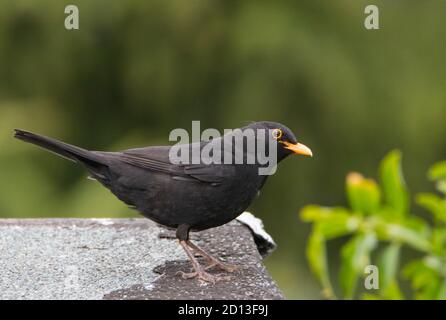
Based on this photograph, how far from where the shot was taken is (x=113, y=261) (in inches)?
152

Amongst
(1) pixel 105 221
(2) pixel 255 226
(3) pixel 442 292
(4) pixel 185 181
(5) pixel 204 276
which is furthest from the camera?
(1) pixel 105 221

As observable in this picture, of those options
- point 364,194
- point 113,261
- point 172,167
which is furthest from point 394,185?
point 113,261

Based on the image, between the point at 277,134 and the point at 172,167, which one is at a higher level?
the point at 277,134

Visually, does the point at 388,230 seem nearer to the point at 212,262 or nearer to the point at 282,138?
the point at 282,138

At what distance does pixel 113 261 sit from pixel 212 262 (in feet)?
1.40

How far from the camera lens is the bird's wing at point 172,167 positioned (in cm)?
380

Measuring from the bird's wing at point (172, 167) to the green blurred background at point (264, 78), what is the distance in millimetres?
3995

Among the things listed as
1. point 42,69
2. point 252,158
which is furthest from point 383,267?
point 42,69

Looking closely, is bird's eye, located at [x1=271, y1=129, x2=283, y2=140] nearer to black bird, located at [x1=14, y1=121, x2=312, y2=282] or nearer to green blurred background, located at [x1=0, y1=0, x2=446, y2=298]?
black bird, located at [x1=14, y1=121, x2=312, y2=282]

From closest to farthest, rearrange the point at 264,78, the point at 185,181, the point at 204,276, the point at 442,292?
the point at 204,276, the point at 185,181, the point at 442,292, the point at 264,78

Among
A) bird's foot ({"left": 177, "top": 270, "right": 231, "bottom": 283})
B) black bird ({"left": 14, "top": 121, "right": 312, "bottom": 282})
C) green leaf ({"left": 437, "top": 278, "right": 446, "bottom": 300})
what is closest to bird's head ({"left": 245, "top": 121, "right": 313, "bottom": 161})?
black bird ({"left": 14, "top": 121, "right": 312, "bottom": 282})

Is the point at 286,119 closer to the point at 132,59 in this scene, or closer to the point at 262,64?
the point at 262,64

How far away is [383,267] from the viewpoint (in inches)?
163

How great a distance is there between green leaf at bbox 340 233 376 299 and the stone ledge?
17.9 inches
